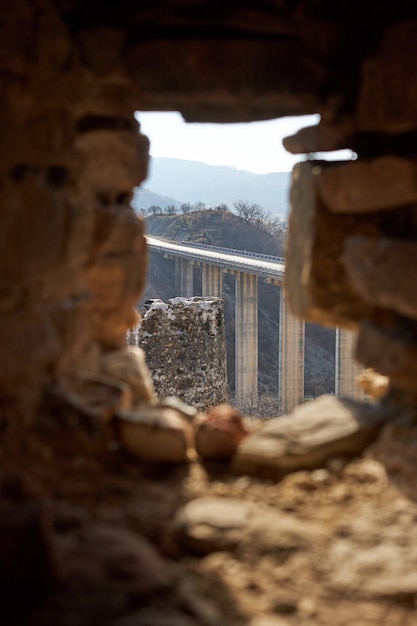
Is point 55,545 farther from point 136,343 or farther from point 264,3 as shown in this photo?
point 136,343

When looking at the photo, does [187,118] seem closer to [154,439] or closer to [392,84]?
[392,84]

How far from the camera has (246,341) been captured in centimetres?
2436

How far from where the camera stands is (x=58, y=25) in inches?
98.4

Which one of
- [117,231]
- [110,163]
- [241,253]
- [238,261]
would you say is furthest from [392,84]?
[241,253]

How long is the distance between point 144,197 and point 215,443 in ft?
476

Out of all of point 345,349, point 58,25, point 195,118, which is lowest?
point 345,349

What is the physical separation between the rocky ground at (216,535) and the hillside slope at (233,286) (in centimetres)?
2999

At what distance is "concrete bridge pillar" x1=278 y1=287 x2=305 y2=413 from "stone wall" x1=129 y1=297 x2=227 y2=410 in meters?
9.27

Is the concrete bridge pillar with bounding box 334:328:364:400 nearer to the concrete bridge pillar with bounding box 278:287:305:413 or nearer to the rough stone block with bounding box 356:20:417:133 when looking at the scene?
the concrete bridge pillar with bounding box 278:287:305:413

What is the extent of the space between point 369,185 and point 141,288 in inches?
47.4

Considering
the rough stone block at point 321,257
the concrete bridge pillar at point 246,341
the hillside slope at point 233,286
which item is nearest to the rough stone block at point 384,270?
the rough stone block at point 321,257

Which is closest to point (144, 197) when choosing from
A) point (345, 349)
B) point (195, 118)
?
point (345, 349)

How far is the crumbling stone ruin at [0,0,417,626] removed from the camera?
1.96m

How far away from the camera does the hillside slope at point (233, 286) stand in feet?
115
